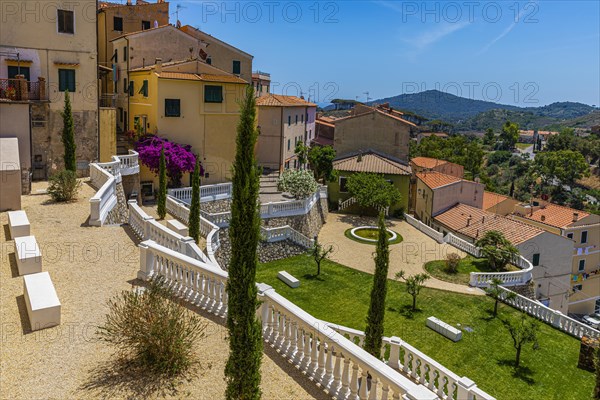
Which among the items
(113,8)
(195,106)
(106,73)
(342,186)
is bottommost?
(342,186)

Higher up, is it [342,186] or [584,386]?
[342,186]

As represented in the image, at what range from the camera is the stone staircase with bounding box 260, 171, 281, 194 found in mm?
39969

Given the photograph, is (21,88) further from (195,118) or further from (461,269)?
(461,269)

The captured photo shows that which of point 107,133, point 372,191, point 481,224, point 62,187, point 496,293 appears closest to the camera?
point 62,187

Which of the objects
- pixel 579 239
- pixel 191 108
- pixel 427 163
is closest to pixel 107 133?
pixel 191 108

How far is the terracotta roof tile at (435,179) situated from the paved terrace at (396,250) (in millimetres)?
7180

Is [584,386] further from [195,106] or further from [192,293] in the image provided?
[195,106]

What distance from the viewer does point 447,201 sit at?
154ft

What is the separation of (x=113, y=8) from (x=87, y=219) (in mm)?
30991

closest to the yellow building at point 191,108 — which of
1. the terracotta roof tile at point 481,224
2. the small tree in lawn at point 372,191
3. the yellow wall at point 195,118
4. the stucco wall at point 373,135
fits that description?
the yellow wall at point 195,118

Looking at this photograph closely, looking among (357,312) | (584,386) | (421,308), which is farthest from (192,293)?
(584,386)

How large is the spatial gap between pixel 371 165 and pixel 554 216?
21.8 metres

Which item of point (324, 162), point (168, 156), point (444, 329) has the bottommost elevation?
point (444, 329)

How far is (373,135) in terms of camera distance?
51.8 metres
